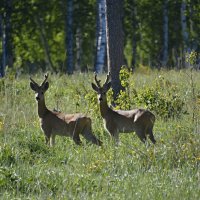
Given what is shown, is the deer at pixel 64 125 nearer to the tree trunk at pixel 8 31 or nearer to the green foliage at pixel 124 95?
the green foliage at pixel 124 95

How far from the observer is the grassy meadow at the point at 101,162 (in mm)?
7668

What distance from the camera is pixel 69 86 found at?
16.0m

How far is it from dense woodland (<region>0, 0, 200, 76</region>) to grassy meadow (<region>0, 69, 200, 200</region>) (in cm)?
1218

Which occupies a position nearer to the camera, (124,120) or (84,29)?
(124,120)

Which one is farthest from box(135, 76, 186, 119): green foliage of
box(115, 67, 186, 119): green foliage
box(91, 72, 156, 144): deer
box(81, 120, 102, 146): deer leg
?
box(81, 120, 102, 146): deer leg

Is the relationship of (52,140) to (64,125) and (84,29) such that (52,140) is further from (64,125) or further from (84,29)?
(84,29)

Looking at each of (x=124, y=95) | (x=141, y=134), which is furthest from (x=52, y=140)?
(x=124, y=95)

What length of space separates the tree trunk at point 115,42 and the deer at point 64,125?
7.40ft

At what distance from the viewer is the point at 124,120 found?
11141 mm

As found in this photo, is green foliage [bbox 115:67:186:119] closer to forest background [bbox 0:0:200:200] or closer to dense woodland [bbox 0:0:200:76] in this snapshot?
forest background [bbox 0:0:200:200]

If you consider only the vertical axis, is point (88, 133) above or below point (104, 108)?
below

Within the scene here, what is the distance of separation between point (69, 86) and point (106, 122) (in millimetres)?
4767

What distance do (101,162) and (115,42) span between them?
5.15 m

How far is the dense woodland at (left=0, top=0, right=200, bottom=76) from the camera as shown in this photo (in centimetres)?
2762
